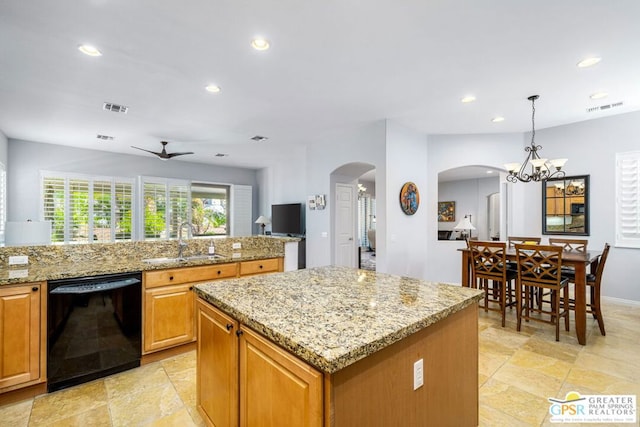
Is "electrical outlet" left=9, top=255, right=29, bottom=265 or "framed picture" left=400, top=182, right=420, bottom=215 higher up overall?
"framed picture" left=400, top=182, right=420, bottom=215

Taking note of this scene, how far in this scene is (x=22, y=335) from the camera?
7.20 feet

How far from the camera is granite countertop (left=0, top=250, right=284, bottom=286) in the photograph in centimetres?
224

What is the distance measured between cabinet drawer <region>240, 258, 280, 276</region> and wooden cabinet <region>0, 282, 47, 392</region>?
1633 millimetres

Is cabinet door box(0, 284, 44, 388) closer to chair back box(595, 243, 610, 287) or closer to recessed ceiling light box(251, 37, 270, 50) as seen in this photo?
recessed ceiling light box(251, 37, 270, 50)

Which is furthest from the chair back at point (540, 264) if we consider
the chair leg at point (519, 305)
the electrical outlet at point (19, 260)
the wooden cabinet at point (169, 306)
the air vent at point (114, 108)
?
the air vent at point (114, 108)

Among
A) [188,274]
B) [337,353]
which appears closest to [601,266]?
[337,353]

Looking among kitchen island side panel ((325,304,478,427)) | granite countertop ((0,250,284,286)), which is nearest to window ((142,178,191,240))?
granite countertop ((0,250,284,286))

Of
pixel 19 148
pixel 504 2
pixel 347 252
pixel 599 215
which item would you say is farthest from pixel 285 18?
pixel 19 148

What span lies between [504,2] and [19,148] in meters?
7.91

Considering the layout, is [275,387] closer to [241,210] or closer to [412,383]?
[412,383]

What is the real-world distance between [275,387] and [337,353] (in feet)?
1.34

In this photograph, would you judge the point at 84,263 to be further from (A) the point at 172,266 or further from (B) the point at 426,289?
(B) the point at 426,289

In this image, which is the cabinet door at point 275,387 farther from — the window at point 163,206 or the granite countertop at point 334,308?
the window at point 163,206

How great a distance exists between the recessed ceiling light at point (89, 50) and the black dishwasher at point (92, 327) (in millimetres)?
1933
